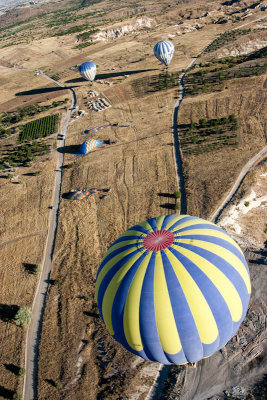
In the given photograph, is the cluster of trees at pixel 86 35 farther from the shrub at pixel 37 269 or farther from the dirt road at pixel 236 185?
the shrub at pixel 37 269

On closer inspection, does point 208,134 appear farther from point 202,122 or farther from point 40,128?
point 40,128

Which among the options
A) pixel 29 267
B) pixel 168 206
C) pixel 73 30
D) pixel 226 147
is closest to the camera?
pixel 29 267

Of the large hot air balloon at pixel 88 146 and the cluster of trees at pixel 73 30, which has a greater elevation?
the cluster of trees at pixel 73 30

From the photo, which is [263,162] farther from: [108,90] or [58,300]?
[108,90]

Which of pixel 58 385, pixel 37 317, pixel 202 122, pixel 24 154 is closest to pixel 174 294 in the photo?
pixel 58 385

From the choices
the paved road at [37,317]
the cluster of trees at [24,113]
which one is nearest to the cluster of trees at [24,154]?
the paved road at [37,317]

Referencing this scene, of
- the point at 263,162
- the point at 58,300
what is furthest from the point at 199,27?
the point at 58,300
